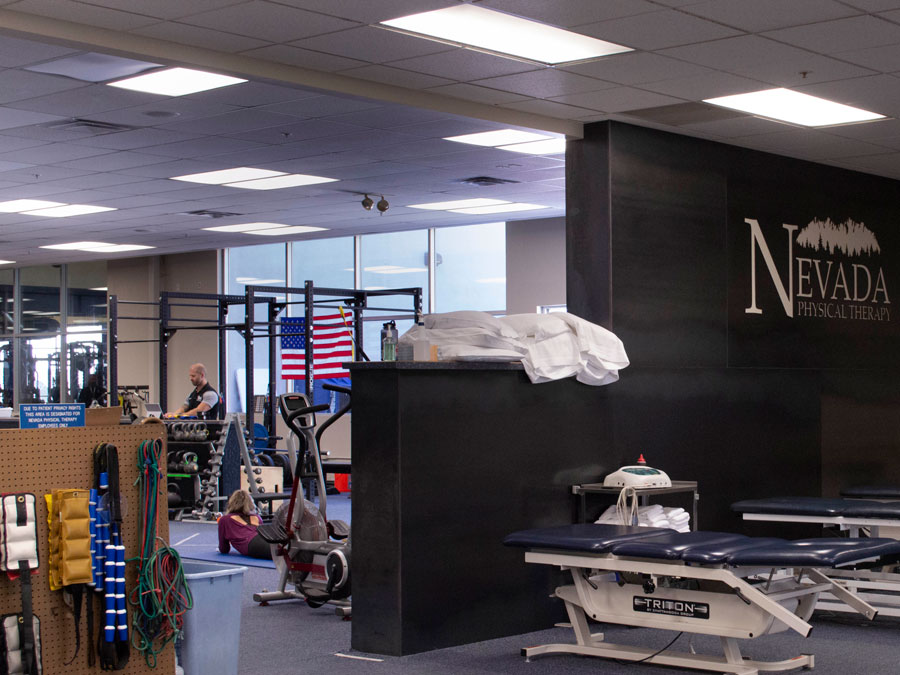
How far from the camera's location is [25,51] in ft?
18.9

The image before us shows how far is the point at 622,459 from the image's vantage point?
6629mm

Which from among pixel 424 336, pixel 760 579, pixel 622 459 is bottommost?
pixel 760 579

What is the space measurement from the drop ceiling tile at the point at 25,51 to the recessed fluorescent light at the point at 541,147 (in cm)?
329

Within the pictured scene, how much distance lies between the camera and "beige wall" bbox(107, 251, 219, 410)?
15711mm

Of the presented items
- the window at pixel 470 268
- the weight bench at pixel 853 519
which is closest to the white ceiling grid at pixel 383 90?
the weight bench at pixel 853 519

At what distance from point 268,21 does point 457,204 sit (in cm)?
625

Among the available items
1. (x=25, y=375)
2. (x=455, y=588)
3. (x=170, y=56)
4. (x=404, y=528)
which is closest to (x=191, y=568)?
(x=404, y=528)

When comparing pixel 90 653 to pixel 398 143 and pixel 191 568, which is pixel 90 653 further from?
pixel 398 143

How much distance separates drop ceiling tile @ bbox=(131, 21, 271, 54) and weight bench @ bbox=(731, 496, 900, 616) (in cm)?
361

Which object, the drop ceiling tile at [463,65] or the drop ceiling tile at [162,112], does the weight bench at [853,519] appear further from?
the drop ceiling tile at [162,112]

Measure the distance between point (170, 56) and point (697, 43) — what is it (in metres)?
2.46

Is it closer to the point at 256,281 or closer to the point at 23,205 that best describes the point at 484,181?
the point at 23,205

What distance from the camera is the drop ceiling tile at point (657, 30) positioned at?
4992 millimetres

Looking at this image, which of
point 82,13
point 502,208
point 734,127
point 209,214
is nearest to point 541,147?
point 734,127
